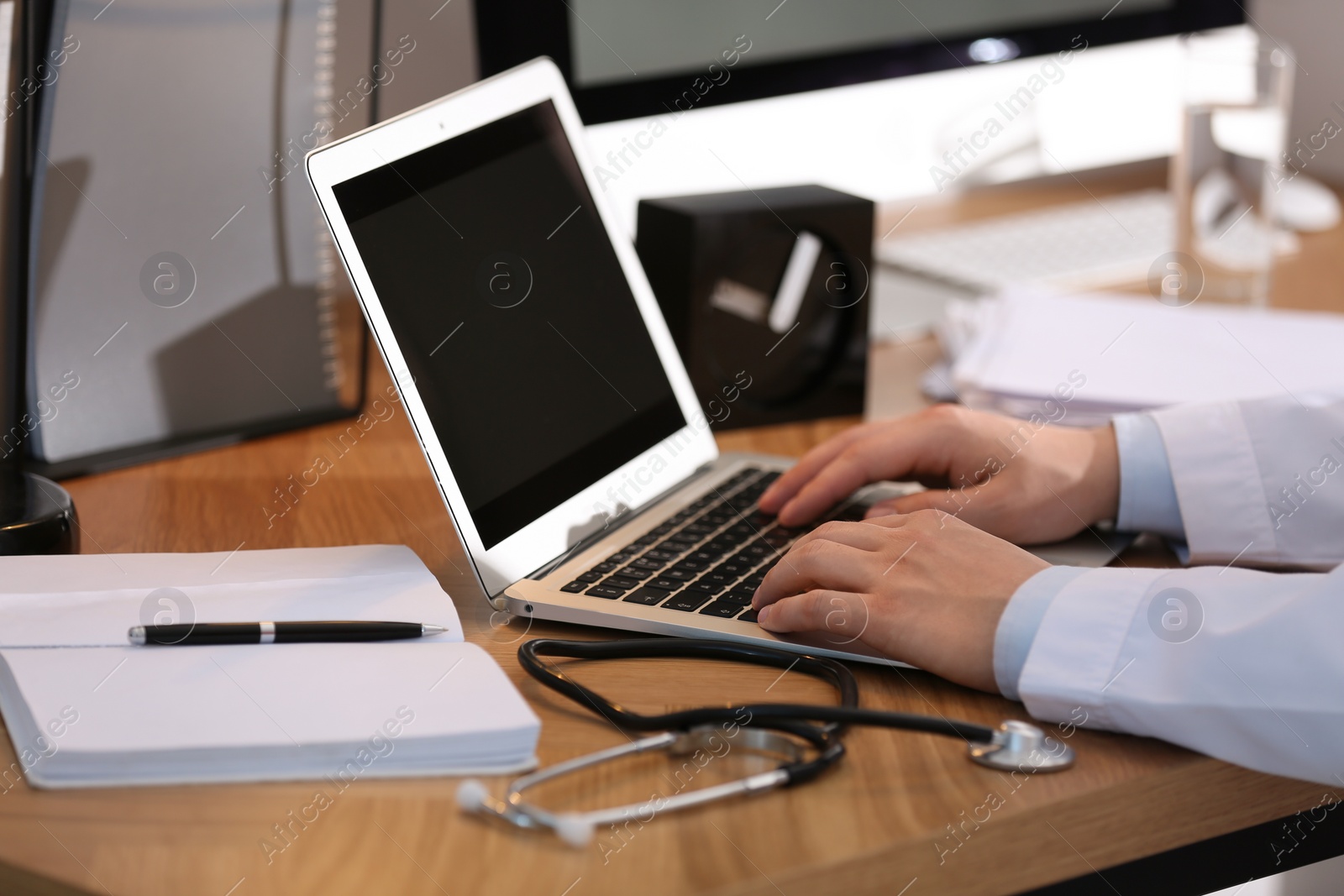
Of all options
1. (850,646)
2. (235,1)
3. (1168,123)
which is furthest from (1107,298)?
(235,1)

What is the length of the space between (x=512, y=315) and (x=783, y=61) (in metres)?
0.45

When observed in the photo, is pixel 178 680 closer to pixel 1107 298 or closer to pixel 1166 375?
pixel 1166 375

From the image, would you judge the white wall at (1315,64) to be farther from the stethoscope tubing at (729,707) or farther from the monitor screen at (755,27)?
the stethoscope tubing at (729,707)

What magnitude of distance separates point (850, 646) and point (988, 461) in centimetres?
21

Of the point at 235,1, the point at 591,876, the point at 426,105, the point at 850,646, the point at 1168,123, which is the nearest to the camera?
the point at 591,876

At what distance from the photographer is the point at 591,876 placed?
0.44 meters

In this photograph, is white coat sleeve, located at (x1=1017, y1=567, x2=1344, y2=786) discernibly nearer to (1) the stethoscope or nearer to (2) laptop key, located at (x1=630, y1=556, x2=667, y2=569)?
(1) the stethoscope

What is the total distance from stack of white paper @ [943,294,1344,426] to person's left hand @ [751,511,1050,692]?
1.03 ft

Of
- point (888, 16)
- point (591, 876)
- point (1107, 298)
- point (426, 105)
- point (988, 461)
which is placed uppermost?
point (888, 16)

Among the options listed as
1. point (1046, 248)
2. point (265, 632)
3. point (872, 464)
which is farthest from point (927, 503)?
point (1046, 248)

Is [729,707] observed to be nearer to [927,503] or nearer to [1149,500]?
[927,503]

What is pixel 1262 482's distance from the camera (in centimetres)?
72

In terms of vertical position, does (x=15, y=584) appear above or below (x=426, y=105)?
below

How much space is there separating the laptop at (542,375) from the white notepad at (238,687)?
73mm
